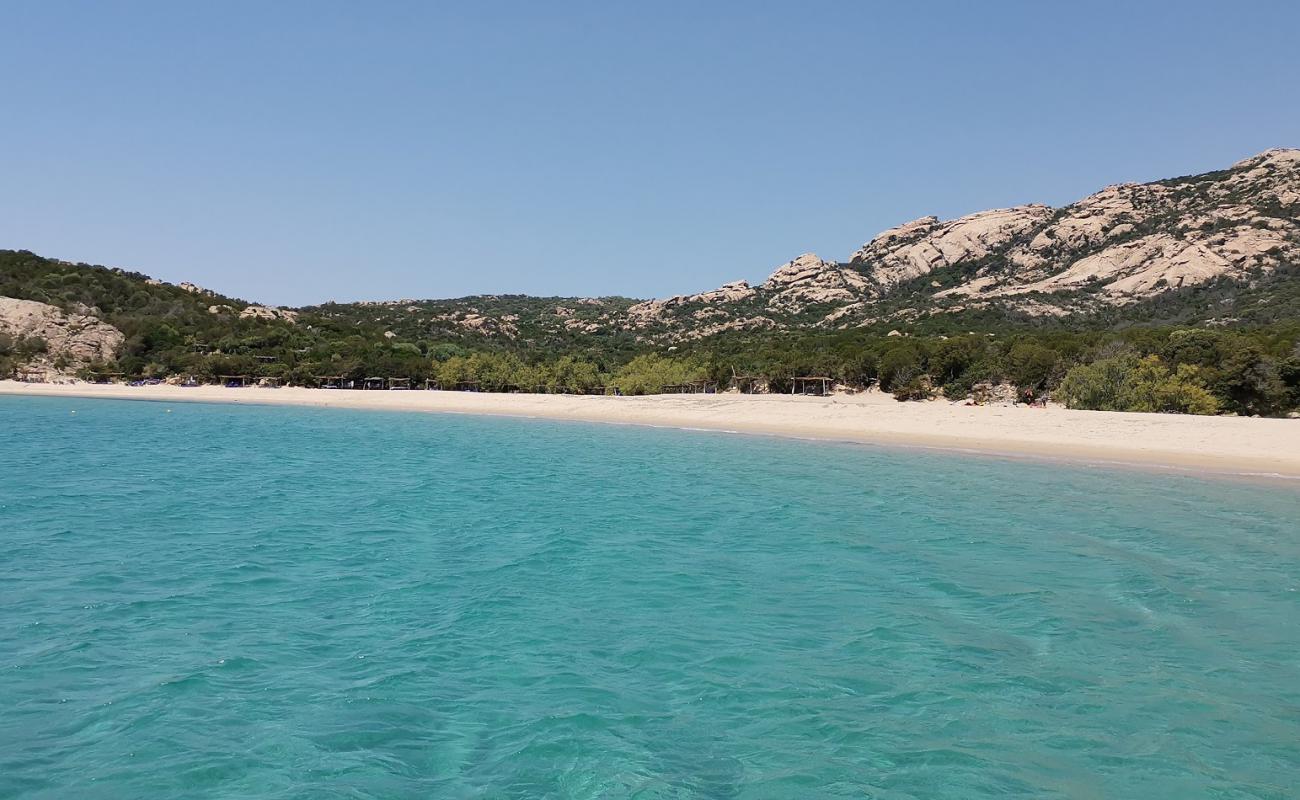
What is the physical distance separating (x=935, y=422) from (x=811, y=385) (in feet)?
85.8

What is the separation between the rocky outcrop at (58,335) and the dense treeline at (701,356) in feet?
5.76

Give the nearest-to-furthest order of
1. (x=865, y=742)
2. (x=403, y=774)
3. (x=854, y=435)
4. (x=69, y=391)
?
(x=403, y=774)
(x=865, y=742)
(x=854, y=435)
(x=69, y=391)

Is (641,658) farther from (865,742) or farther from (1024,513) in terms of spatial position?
(1024,513)

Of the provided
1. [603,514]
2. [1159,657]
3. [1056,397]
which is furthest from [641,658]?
[1056,397]

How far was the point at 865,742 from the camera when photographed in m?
6.30

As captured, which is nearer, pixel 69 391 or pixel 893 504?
pixel 893 504

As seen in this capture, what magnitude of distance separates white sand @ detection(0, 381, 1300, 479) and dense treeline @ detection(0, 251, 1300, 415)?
419cm

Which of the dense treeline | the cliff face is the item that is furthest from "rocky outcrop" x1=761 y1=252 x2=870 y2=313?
the dense treeline

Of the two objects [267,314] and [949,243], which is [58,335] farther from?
[949,243]

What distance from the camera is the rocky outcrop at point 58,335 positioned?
8444 cm

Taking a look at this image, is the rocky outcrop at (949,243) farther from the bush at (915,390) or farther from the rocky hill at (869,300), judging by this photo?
the bush at (915,390)

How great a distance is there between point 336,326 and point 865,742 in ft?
375

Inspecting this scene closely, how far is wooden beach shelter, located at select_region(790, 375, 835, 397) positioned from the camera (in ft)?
212

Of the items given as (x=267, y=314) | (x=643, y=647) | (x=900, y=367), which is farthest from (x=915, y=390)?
(x=267, y=314)
